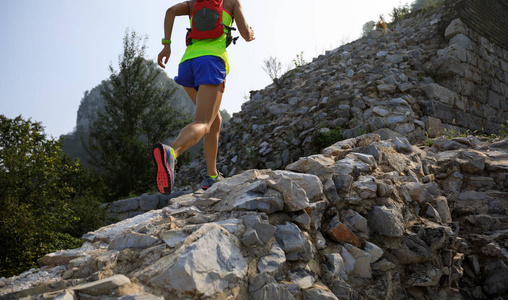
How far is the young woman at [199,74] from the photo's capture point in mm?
2113

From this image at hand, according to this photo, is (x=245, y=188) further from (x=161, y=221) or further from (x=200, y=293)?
(x=200, y=293)

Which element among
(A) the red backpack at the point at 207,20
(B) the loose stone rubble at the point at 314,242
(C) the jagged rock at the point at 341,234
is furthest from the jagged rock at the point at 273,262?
Answer: (A) the red backpack at the point at 207,20

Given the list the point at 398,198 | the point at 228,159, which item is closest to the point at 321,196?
the point at 398,198

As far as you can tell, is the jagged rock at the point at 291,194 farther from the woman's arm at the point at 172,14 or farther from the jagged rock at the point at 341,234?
the woman's arm at the point at 172,14

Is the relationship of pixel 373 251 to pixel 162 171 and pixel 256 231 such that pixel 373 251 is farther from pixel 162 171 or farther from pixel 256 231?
pixel 162 171

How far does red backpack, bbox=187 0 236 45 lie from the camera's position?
2484mm

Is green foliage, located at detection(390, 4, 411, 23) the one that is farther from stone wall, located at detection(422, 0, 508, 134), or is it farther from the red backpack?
the red backpack

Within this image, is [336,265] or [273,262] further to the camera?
[336,265]

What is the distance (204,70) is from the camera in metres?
2.46

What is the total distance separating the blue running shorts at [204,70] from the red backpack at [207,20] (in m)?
0.17

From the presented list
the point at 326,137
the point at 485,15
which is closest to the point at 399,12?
the point at 485,15

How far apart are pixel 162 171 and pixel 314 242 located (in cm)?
96

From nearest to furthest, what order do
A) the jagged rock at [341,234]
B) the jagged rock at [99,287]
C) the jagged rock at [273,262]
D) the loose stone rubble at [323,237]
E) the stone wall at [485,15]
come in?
the jagged rock at [99,287] < the loose stone rubble at [323,237] < the jagged rock at [273,262] < the jagged rock at [341,234] < the stone wall at [485,15]

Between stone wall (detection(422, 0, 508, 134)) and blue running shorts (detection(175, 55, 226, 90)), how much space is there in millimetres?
4370
